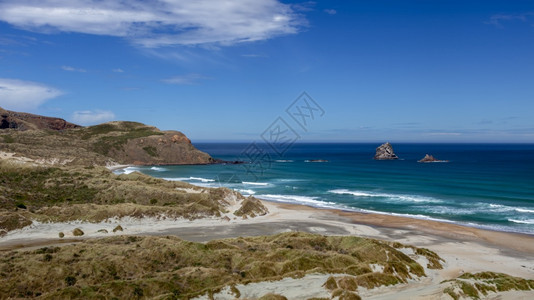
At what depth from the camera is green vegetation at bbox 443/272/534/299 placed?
18.4 metres

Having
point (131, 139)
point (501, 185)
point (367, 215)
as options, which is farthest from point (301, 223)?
point (131, 139)

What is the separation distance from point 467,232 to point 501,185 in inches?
1618

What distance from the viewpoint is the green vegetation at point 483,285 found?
18375mm

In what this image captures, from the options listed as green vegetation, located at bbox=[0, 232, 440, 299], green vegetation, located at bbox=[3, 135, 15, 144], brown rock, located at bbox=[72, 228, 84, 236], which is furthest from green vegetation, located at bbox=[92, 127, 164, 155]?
green vegetation, located at bbox=[0, 232, 440, 299]

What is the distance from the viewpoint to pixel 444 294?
1788 centimetres

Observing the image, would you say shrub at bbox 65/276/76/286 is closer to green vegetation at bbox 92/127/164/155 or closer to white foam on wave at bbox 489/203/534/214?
white foam on wave at bbox 489/203/534/214

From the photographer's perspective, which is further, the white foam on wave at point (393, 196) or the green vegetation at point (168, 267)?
the white foam on wave at point (393, 196)

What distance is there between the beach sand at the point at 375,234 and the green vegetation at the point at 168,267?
185 centimetres

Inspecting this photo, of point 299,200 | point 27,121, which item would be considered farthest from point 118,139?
point 299,200

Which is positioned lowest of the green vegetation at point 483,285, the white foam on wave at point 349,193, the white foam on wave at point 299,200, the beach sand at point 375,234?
the white foam on wave at point 299,200

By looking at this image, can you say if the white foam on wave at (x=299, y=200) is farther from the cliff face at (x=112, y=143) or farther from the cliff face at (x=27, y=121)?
the cliff face at (x=27, y=121)

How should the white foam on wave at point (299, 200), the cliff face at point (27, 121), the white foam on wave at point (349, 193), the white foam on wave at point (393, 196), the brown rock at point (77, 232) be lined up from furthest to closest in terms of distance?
the cliff face at point (27, 121) → the white foam on wave at point (349, 193) → the white foam on wave at point (393, 196) → the white foam on wave at point (299, 200) → the brown rock at point (77, 232)

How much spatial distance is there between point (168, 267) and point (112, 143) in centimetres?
12794

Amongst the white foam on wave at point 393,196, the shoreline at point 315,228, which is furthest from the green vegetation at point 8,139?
the white foam on wave at point 393,196
